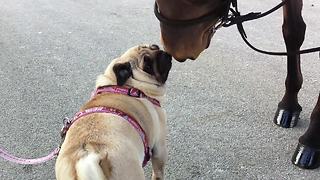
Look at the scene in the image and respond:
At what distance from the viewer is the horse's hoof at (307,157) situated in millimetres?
2891

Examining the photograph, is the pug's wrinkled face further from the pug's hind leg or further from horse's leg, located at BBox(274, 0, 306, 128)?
horse's leg, located at BBox(274, 0, 306, 128)

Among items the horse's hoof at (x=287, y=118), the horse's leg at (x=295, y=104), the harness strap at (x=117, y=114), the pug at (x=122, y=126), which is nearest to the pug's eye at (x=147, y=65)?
the pug at (x=122, y=126)

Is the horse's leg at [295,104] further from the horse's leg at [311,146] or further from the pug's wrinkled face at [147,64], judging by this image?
the pug's wrinkled face at [147,64]

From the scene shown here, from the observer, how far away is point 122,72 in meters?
2.34

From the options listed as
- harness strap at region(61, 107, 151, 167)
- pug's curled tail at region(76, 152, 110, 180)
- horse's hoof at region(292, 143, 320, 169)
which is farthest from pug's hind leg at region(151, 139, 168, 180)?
horse's hoof at region(292, 143, 320, 169)

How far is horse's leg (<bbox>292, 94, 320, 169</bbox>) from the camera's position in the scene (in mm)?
2879

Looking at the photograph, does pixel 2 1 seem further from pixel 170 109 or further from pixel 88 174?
pixel 88 174

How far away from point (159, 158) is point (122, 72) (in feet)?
1.54

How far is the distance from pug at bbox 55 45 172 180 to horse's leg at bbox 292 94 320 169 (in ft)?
2.71

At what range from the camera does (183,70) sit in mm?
4133

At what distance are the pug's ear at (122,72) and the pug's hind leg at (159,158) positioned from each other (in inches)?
14.3

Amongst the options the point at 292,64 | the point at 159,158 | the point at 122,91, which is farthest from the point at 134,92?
the point at 292,64

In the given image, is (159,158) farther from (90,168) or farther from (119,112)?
(90,168)

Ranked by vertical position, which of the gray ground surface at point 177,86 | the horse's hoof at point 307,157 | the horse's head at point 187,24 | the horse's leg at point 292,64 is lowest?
the gray ground surface at point 177,86
